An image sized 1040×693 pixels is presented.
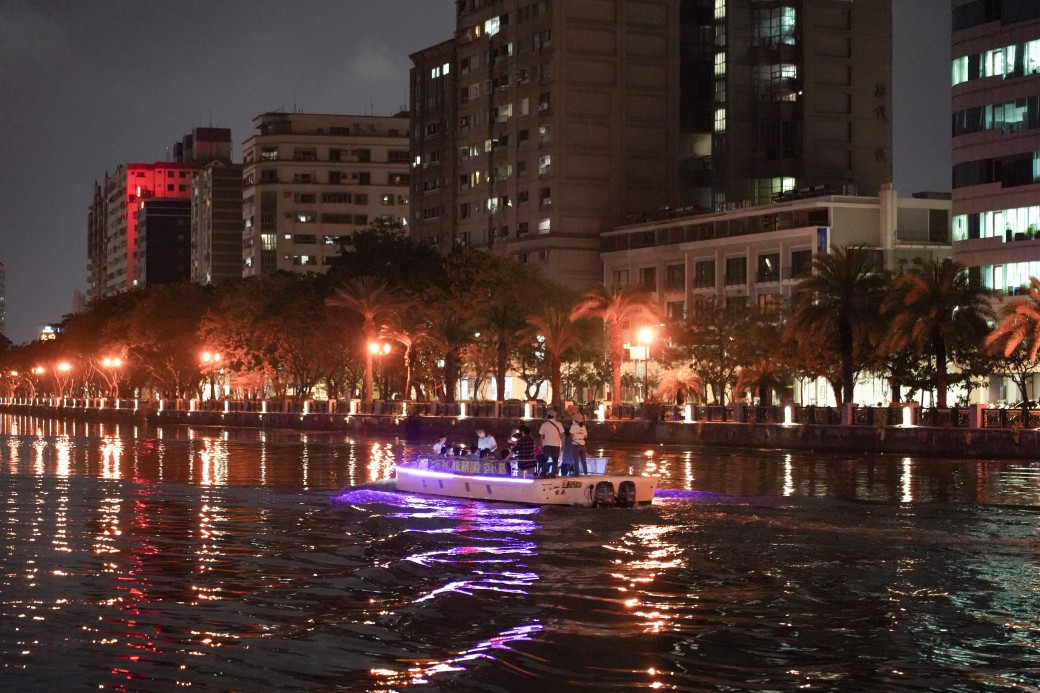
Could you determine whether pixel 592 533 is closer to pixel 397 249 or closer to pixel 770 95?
pixel 397 249

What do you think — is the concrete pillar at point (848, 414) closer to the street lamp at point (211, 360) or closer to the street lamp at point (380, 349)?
the street lamp at point (380, 349)

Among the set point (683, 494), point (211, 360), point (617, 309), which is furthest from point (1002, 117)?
point (211, 360)

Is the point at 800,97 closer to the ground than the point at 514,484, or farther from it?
farther from it

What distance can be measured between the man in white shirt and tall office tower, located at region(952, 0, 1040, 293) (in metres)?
46.5

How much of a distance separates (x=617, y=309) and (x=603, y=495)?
48862mm

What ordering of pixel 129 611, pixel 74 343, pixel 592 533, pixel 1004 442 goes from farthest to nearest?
pixel 74 343, pixel 1004 442, pixel 592 533, pixel 129 611

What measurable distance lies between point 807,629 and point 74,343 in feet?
511

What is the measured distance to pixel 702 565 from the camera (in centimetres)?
2614

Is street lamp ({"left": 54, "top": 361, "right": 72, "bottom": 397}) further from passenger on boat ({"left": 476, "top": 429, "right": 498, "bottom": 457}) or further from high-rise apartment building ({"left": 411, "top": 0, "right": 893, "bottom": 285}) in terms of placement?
passenger on boat ({"left": 476, "top": 429, "right": 498, "bottom": 457})

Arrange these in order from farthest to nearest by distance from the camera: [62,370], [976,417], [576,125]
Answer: [62,370], [576,125], [976,417]

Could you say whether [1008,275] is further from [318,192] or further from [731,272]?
[318,192]

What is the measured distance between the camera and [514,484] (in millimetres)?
36125

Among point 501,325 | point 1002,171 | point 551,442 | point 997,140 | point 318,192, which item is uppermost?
point 318,192

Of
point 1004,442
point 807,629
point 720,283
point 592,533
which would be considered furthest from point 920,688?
point 720,283
